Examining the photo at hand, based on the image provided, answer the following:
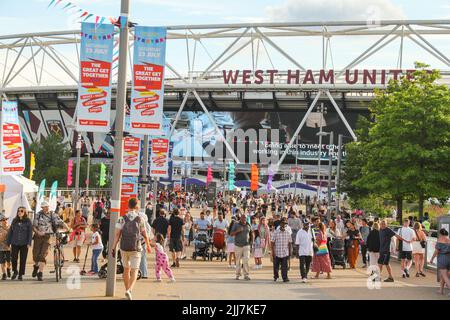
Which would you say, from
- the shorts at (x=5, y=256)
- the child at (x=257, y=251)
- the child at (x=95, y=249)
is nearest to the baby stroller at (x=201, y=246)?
the child at (x=257, y=251)

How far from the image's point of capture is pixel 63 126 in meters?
88.9

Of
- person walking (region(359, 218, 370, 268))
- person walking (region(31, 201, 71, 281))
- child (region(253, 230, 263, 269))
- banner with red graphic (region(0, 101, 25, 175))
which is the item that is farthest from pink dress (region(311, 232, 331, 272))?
banner with red graphic (region(0, 101, 25, 175))

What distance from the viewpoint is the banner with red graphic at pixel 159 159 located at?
2602cm

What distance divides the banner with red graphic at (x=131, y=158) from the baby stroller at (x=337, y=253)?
252 inches

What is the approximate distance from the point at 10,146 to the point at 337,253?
11.5m

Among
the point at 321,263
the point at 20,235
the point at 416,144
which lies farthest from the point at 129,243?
the point at 416,144

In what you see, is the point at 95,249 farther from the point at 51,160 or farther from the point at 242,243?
the point at 51,160

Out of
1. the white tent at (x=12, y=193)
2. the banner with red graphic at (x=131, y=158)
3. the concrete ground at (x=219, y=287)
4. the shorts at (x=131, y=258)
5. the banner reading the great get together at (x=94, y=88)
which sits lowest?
the concrete ground at (x=219, y=287)

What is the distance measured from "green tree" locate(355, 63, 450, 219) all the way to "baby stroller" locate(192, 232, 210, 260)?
11893 mm

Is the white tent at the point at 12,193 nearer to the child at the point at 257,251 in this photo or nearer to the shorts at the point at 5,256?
the child at the point at 257,251

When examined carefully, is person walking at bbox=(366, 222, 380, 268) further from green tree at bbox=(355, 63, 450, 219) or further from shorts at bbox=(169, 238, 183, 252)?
green tree at bbox=(355, 63, 450, 219)

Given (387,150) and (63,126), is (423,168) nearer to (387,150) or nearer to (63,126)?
(387,150)

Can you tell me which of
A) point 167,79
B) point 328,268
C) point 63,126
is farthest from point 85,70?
point 63,126

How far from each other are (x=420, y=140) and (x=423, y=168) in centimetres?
128
